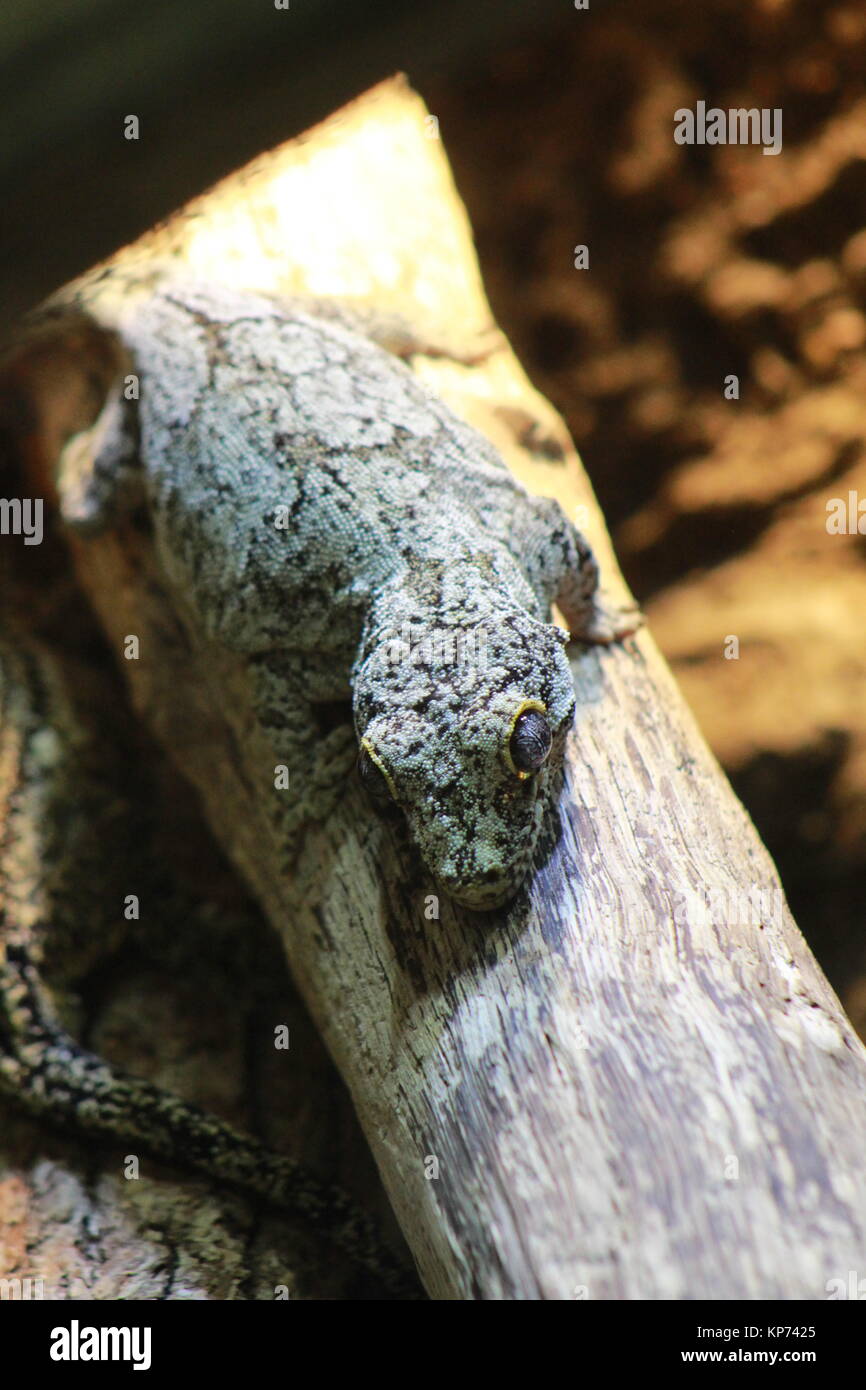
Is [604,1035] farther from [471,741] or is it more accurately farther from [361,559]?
[361,559]

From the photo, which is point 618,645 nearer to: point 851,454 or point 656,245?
point 851,454

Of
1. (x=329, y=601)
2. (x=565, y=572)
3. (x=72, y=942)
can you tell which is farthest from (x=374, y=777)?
(x=72, y=942)

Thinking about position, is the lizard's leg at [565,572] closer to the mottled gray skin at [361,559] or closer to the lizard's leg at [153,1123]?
the mottled gray skin at [361,559]

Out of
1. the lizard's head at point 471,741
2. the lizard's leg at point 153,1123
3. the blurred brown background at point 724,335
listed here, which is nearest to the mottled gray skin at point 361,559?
the lizard's head at point 471,741

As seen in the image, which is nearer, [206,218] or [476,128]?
[206,218]

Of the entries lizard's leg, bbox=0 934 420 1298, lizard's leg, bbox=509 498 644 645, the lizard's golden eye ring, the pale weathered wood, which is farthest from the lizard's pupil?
lizard's leg, bbox=0 934 420 1298

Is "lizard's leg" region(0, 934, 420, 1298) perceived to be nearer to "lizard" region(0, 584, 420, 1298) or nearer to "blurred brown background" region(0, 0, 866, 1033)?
"lizard" region(0, 584, 420, 1298)
